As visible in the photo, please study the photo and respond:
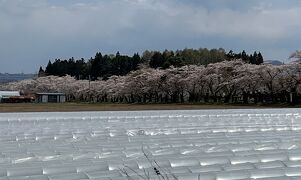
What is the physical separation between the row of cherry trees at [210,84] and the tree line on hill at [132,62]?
5.03 m

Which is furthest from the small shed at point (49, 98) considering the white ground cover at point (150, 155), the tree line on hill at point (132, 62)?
the white ground cover at point (150, 155)

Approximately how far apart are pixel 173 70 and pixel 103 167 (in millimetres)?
55980

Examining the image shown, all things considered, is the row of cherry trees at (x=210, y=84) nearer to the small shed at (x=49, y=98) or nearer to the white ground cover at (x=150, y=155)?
the small shed at (x=49, y=98)

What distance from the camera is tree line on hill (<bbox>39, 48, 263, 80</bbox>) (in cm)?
7644

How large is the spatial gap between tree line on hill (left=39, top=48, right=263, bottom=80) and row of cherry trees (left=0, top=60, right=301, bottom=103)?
198 inches

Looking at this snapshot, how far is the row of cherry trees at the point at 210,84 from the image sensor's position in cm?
4719

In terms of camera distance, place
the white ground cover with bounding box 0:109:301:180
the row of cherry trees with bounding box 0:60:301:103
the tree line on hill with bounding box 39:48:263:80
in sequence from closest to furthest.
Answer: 1. the white ground cover with bounding box 0:109:301:180
2. the row of cherry trees with bounding box 0:60:301:103
3. the tree line on hill with bounding box 39:48:263:80

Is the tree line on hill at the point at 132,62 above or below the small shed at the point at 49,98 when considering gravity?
above

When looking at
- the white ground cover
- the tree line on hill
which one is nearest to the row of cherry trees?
the tree line on hill

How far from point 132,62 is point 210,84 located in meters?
41.5

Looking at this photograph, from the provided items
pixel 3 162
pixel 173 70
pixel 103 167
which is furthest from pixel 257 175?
pixel 173 70

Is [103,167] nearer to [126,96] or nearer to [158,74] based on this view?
[158,74]

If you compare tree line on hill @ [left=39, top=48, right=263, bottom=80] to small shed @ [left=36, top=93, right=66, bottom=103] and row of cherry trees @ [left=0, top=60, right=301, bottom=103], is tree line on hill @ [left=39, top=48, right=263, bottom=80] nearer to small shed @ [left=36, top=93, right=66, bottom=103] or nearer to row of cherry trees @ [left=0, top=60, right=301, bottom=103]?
row of cherry trees @ [left=0, top=60, right=301, bottom=103]

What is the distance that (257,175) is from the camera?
15.6 ft
